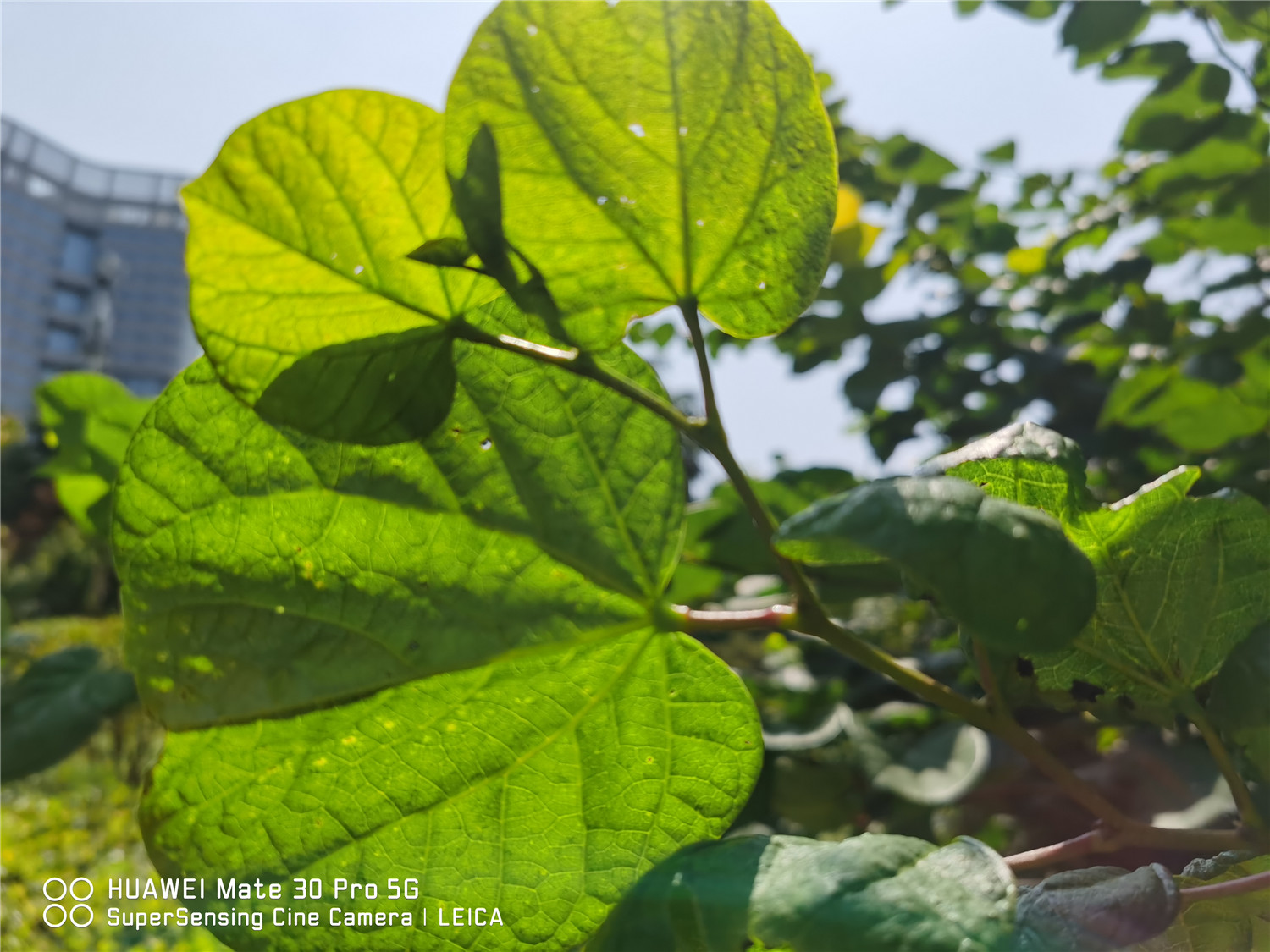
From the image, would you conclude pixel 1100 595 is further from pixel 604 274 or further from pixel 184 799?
pixel 184 799

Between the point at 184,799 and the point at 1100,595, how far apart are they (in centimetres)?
36

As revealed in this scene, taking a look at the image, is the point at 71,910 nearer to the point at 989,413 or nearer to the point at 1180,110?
the point at 989,413

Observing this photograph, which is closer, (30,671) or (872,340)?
(30,671)

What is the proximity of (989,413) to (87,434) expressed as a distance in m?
0.95

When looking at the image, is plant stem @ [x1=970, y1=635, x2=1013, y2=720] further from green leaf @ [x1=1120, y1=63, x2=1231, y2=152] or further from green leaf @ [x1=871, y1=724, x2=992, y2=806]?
green leaf @ [x1=1120, y1=63, x2=1231, y2=152]

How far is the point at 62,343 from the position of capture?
767 cm

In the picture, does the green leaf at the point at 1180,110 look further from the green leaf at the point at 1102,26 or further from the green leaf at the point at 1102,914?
the green leaf at the point at 1102,914

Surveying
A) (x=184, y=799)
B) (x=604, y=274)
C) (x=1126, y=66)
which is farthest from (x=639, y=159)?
(x=1126, y=66)

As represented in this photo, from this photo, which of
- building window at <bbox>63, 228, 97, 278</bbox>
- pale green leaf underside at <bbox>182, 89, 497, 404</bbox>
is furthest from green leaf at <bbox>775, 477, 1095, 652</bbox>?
building window at <bbox>63, 228, 97, 278</bbox>

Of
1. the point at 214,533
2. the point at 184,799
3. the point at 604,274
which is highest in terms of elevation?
the point at 604,274

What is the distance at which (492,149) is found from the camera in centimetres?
30

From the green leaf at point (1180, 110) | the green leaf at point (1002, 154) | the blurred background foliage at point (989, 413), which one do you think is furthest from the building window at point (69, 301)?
the green leaf at point (1180, 110)

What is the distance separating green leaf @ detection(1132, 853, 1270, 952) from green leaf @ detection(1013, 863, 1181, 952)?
0.06 m

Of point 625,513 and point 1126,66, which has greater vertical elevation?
point 1126,66
